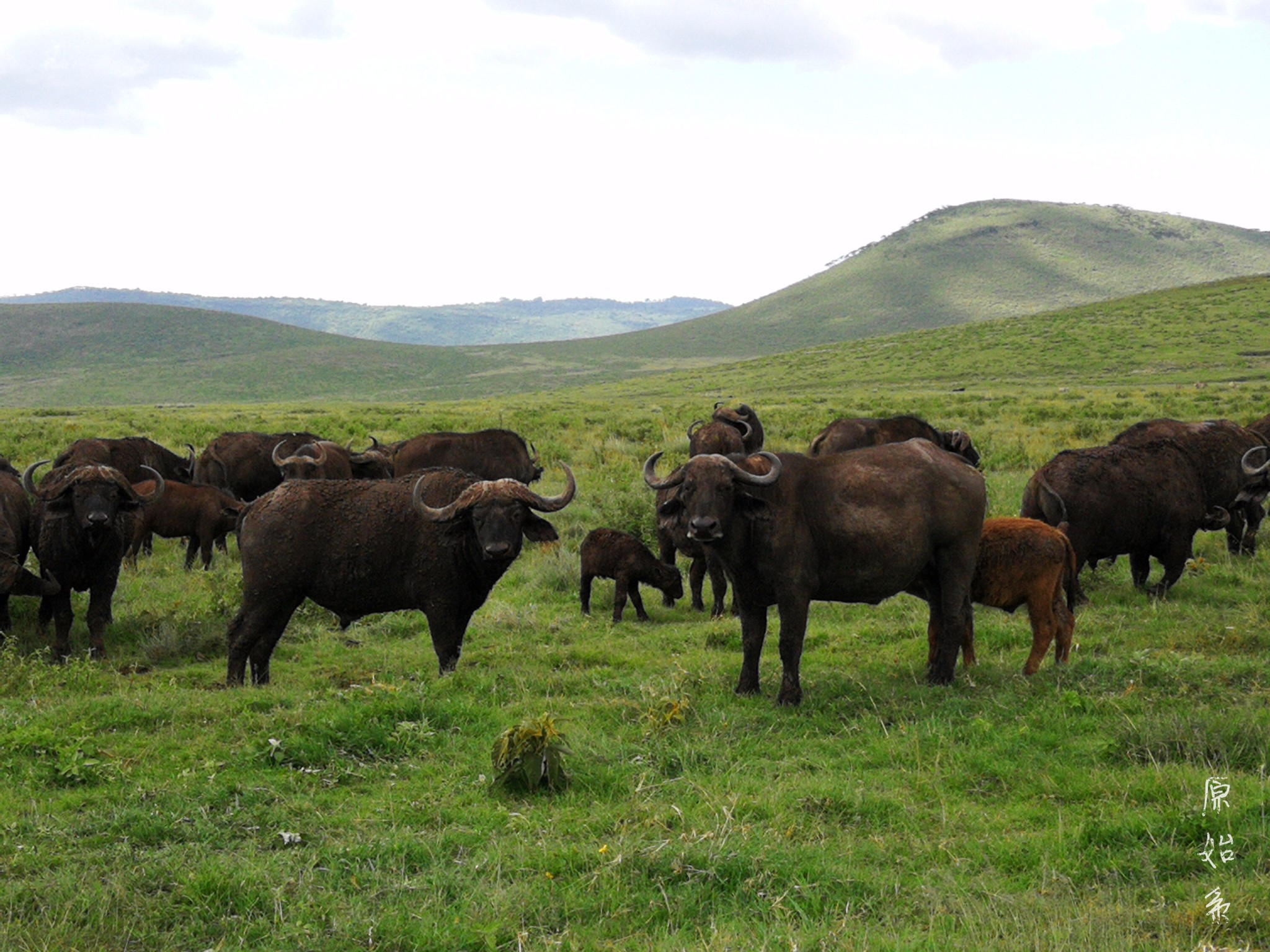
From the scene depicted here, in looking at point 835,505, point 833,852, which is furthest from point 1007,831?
point 835,505

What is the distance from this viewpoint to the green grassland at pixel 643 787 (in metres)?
4.95

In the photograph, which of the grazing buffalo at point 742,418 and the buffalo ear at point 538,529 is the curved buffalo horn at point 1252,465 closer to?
the grazing buffalo at point 742,418

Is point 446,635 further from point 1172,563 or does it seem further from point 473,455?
point 473,455

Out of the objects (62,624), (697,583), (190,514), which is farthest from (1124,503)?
(190,514)

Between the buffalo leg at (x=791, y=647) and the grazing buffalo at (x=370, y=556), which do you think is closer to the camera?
the buffalo leg at (x=791, y=647)

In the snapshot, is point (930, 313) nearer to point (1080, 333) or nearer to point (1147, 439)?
point (1080, 333)

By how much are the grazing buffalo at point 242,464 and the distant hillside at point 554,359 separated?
34.4m

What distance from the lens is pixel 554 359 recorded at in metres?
154

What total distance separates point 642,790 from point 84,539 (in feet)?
23.9

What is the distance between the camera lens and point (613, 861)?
5406mm

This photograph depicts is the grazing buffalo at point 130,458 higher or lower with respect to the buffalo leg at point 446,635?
higher

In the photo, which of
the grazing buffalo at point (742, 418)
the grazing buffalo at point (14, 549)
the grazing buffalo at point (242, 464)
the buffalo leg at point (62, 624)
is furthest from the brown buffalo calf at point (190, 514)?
→ the grazing buffalo at point (742, 418)

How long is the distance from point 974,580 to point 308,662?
22.2 feet

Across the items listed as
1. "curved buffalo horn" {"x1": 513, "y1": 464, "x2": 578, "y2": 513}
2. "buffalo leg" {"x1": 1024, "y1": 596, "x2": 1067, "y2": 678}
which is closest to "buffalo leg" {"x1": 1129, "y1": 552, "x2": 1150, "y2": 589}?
"buffalo leg" {"x1": 1024, "y1": 596, "x2": 1067, "y2": 678}
